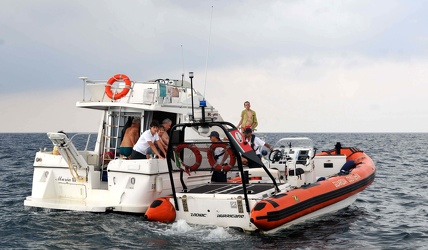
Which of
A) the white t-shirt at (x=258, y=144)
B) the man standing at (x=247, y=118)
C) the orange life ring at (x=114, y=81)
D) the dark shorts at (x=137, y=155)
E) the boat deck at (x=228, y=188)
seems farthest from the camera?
the man standing at (x=247, y=118)

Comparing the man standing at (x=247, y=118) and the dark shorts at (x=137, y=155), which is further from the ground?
the man standing at (x=247, y=118)

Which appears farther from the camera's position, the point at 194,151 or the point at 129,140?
the point at 129,140

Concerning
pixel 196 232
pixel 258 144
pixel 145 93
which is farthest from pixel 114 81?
pixel 196 232

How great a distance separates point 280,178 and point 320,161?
3.56 m

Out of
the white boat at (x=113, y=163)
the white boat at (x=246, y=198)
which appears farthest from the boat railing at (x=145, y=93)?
the white boat at (x=246, y=198)

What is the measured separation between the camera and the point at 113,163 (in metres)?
11.0

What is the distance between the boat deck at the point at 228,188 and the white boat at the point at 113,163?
2.34 ft

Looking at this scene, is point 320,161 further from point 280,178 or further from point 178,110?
point 178,110

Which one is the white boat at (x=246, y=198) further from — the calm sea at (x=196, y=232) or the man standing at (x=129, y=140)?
the man standing at (x=129, y=140)

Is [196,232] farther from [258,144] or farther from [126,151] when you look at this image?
[258,144]

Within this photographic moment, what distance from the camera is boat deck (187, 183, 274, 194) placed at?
10.2 m

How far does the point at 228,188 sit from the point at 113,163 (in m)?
2.43

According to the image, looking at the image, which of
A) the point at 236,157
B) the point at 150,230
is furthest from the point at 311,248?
the point at 150,230

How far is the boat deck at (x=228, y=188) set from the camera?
10227mm
